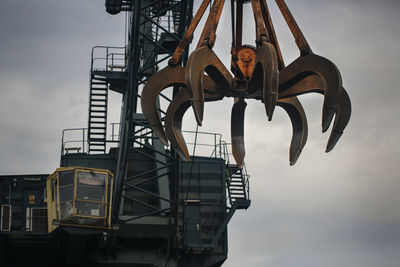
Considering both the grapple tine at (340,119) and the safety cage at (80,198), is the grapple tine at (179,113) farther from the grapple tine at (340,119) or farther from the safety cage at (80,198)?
the safety cage at (80,198)

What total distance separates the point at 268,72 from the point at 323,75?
4.22ft

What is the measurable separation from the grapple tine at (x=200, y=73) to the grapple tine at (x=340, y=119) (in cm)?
232

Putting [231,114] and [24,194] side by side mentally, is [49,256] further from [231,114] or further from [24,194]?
[231,114]

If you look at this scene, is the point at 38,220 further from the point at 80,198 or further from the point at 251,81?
the point at 251,81

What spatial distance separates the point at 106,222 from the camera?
32.8 meters

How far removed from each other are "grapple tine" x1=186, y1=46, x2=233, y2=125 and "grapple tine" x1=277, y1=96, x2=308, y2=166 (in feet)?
4.66

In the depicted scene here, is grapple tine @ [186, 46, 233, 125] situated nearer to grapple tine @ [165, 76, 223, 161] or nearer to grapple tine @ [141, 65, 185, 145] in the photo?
grapple tine @ [165, 76, 223, 161]

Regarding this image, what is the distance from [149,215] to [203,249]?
9.90 ft

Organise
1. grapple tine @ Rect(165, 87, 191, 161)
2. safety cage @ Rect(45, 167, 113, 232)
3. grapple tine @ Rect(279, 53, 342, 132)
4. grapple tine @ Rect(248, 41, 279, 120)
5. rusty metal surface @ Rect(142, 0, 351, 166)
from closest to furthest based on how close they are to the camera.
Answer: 1. grapple tine @ Rect(248, 41, 279, 120)
2. rusty metal surface @ Rect(142, 0, 351, 166)
3. grapple tine @ Rect(279, 53, 342, 132)
4. grapple tine @ Rect(165, 87, 191, 161)
5. safety cage @ Rect(45, 167, 113, 232)

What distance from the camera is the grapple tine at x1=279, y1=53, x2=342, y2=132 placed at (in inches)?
627

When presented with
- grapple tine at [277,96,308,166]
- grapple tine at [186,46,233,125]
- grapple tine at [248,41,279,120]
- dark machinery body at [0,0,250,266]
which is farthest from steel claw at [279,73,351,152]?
dark machinery body at [0,0,250,266]

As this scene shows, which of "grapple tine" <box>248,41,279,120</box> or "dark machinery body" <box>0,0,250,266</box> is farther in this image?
"dark machinery body" <box>0,0,250,266</box>

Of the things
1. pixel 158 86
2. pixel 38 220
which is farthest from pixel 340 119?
pixel 38 220

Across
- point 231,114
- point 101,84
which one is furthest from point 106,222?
point 231,114
